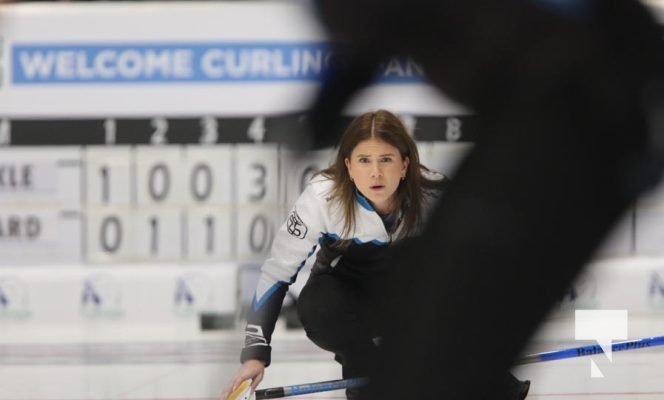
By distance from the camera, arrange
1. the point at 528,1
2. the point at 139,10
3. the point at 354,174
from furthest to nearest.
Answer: the point at 139,10
the point at 354,174
the point at 528,1

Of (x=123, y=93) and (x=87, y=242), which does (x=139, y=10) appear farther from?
(x=87, y=242)

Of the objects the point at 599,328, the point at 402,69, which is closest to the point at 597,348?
the point at 599,328

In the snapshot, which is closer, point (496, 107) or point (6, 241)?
point (496, 107)

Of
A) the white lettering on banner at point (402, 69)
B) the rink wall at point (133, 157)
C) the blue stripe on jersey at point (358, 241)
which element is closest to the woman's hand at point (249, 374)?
the blue stripe on jersey at point (358, 241)

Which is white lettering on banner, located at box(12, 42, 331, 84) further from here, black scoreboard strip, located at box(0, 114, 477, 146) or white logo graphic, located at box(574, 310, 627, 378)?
white logo graphic, located at box(574, 310, 627, 378)

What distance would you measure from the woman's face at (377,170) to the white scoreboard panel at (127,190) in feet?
4.60

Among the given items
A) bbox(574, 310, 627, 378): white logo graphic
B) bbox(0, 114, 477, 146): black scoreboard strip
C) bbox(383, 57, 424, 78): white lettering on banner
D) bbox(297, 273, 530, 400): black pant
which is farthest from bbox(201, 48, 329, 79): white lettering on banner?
bbox(383, 57, 424, 78): white lettering on banner

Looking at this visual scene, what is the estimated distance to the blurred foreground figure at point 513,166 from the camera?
41.5 inches

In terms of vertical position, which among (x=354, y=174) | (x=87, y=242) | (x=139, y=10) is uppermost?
(x=139, y=10)

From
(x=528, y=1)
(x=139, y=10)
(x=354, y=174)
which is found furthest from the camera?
(x=139, y=10)

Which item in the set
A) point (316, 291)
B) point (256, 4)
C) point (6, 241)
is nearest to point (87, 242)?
point (6, 241)

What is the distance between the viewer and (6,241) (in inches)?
120

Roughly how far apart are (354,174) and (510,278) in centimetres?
52

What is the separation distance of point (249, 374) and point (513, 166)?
0.67 m
